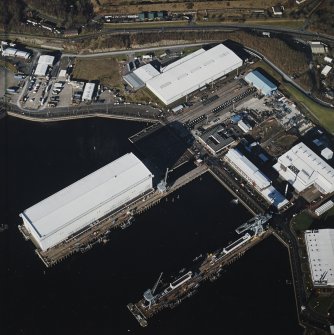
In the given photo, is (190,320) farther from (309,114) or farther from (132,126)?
(309,114)

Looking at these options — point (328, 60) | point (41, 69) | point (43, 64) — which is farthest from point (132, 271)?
point (328, 60)

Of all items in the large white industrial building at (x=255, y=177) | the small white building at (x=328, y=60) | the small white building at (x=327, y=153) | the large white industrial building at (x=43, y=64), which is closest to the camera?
the large white industrial building at (x=255, y=177)

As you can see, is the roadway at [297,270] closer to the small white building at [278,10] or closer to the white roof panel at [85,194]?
the white roof panel at [85,194]

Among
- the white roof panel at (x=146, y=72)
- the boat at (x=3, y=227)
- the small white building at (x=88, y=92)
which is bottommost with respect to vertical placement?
the boat at (x=3, y=227)

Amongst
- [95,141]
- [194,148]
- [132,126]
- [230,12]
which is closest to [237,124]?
[194,148]

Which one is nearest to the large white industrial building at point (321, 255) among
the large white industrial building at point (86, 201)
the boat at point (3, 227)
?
the large white industrial building at point (86, 201)

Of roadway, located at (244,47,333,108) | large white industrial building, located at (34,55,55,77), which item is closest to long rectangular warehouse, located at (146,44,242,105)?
roadway, located at (244,47,333,108)

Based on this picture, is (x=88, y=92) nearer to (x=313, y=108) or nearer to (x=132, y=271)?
(x=132, y=271)
